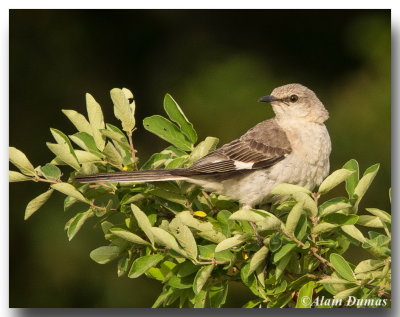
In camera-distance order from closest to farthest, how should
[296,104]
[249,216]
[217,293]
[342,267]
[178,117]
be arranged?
[249,216] < [342,267] < [217,293] < [178,117] < [296,104]

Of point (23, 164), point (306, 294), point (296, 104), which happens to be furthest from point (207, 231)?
point (296, 104)

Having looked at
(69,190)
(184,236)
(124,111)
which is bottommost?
(184,236)

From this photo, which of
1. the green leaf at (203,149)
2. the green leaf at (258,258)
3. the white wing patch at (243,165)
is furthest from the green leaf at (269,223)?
the white wing patch at (243,165)

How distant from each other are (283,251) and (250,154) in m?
0.78

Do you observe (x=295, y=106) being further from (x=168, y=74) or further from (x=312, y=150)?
(x=168, y=74)

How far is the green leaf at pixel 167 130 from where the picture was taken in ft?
10.5

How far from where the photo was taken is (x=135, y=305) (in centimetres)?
465

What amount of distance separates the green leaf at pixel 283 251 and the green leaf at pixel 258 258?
49 mm

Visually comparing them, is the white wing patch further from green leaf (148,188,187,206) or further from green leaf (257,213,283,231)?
green leaf (257,213,283,231)

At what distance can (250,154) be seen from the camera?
3477 millimetres

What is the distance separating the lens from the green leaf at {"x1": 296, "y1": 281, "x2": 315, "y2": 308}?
293 cm

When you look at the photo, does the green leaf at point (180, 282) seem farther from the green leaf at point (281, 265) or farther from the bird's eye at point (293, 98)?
the bird's eye at point (293, 98)

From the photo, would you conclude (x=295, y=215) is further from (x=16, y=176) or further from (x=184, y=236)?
(x=16, y=176)

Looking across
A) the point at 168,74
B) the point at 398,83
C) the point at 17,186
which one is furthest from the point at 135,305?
the point at 398,83
